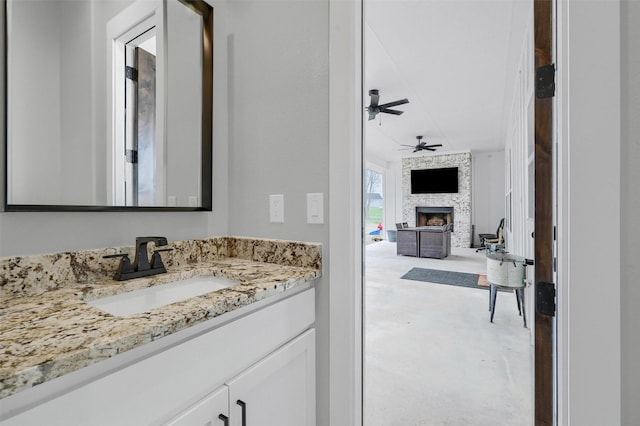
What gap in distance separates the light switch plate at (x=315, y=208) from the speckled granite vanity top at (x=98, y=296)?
0.36 feet

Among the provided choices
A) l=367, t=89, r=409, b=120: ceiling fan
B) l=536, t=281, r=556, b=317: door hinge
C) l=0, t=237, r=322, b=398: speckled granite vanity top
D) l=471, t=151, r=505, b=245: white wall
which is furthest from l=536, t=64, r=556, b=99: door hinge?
l=471, t=151, r=505, b=245: white wall

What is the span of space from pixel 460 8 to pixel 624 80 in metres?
2.13

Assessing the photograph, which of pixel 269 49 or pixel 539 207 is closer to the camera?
pixel 539 207

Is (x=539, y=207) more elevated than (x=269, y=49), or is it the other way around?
(x=269, y=49)

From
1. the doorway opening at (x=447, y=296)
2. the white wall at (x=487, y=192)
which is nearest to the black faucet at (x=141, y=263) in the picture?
the doorway opening at (x=447, y=296)

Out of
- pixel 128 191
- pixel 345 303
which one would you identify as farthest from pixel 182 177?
pixel 345 303

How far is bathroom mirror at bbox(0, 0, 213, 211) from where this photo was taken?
86 centimetres

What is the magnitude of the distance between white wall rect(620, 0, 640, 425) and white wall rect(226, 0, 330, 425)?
0.85 meters

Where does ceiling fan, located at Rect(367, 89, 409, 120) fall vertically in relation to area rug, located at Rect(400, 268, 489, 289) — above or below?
above

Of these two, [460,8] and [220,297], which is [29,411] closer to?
[220,297]

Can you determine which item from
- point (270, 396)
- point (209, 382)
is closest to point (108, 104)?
point (209, 382)

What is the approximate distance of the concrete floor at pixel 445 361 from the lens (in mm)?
1680

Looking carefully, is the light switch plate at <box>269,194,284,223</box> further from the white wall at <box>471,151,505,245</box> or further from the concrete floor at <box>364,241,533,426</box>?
the white wall at <box>471,151,505,245</box>

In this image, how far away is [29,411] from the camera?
1.50ft
